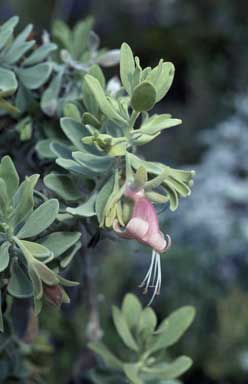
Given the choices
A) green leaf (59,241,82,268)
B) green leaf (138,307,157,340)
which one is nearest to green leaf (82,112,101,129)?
green leaf (59,241,82,268)

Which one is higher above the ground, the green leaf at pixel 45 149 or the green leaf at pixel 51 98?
the green leaf at pixel 51 98

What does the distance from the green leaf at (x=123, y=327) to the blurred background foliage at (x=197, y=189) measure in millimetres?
79

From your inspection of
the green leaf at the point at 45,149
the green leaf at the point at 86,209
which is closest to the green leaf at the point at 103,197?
the green leaf at the point at 86,209

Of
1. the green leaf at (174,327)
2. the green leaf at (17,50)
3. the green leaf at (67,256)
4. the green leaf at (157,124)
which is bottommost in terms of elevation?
the green leaf at (174,327)

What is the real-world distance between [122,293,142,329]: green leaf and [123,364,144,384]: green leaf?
0.05m

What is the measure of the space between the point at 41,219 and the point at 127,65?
0.15 meters

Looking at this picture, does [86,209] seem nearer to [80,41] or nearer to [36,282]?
[36,282]

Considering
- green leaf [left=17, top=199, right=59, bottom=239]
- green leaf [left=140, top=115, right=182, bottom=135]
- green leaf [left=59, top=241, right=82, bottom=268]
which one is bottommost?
green leaf [left=59, top=241, right=82, bottom=268]

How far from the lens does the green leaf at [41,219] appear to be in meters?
0.59

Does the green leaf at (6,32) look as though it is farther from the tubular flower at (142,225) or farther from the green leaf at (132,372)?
the green leaf at (132,372)

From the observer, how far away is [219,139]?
228 centimetres

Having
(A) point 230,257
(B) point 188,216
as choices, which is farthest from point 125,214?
(B) point 188,216

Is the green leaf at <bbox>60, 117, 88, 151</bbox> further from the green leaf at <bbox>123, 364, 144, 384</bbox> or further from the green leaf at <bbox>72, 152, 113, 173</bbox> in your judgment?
the green leaf at <bbox>123, 364, 144, 384</bbox>

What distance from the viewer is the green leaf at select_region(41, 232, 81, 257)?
62 cm
